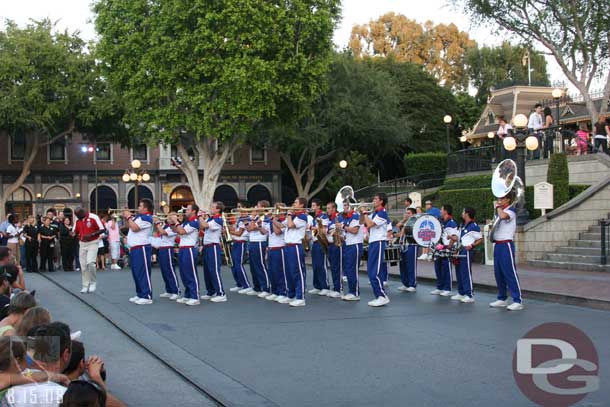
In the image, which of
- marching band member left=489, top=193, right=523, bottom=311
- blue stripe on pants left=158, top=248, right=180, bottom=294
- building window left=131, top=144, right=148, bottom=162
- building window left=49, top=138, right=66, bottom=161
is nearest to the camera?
marching band member left=489, top=193, right=523, bottom=311

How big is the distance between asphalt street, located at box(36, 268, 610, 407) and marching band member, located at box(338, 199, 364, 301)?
430 mm

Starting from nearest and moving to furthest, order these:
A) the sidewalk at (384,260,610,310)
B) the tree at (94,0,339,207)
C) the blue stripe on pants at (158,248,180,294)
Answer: the sidewalk at (384,260,610,310)
the blue stripe on pants at (158,248,180,294)
the tree at (94,0,339,207)

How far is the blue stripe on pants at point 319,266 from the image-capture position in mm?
16703

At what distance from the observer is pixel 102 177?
5903cm

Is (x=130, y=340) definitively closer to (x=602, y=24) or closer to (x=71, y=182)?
(x=602, y=24)

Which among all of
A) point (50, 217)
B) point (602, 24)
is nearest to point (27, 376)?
point (50, 217)

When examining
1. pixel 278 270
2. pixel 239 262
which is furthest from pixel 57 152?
pixel 278 270

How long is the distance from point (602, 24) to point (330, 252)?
56.3ft

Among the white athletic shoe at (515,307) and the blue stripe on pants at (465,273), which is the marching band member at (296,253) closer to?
the blue stripe on pants at (465,273)

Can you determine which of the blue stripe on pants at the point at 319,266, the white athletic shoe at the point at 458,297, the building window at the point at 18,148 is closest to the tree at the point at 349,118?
the building window at the point at 18,148

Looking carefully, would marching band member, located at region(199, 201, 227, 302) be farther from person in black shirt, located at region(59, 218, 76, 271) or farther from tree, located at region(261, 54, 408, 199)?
tree, located at region(261, 54, 408, 199)

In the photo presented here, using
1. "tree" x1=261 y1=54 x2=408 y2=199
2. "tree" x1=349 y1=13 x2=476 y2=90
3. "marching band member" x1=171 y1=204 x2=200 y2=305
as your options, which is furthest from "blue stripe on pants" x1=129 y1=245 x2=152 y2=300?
"tree" x1=349 y1=13 x2=476 y2=90

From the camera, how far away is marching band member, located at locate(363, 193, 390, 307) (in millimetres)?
14438

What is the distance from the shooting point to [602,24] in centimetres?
2859
